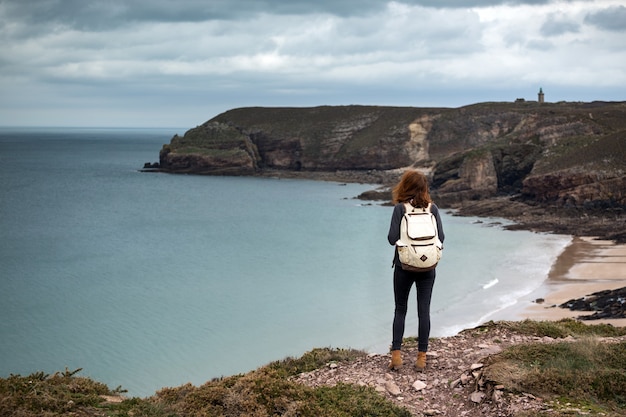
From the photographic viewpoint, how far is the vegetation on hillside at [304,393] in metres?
5.07

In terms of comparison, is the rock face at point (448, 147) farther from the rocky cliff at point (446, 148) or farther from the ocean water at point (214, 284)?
the ocean water at point (214, 284)

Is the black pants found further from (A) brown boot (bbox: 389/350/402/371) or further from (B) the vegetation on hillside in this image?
(B) the vegetation on hillside

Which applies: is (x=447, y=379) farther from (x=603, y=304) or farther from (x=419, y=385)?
(x=603, y=304)

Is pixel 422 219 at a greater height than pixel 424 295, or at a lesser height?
greater

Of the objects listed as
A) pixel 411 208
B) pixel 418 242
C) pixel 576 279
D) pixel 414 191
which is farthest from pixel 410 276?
pixel 576 279

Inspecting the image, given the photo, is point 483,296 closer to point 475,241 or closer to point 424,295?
point 475,241

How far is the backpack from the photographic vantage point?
594 cm

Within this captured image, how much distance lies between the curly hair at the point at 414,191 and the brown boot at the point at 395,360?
4.90ft

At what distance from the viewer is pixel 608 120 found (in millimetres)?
59219

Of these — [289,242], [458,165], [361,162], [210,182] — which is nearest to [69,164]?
[210,182]

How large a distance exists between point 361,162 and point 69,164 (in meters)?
51.8

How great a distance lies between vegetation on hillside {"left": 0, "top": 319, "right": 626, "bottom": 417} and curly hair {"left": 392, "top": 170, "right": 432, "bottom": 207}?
5.46ft

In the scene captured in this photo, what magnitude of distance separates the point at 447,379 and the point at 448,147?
74.6 meters

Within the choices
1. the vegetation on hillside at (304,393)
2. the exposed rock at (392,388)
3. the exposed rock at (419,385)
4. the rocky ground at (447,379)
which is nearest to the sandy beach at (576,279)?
the rocky ground at (447,379)
